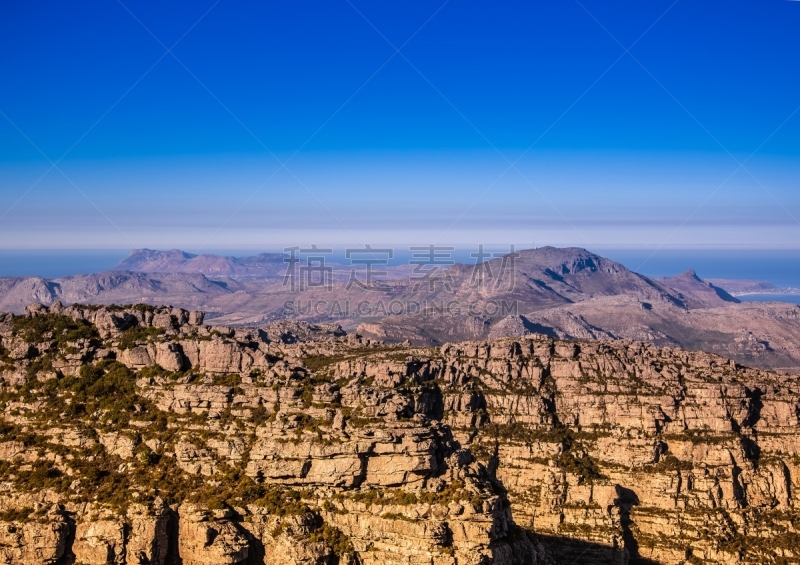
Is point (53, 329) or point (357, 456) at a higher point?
point (53, 329)

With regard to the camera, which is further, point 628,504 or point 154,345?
point 628,504

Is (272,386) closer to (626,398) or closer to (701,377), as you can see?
(626,398)

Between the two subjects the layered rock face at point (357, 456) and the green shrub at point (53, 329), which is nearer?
the layered rock face at point (357, 456)

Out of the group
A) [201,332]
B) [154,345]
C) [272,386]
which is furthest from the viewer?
[201,332]

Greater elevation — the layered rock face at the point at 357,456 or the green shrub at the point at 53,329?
the green shrub at the point at 53,329

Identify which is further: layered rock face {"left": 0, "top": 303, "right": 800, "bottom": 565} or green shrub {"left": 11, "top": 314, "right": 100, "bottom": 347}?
green shrub {"left": 11, "top": 314, "right": 100, "bottom": 347}

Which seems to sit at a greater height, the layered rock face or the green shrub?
the green shrub

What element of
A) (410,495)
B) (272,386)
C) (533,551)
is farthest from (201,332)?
(533,551)

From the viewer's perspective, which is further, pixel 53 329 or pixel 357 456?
pixel 53 329
